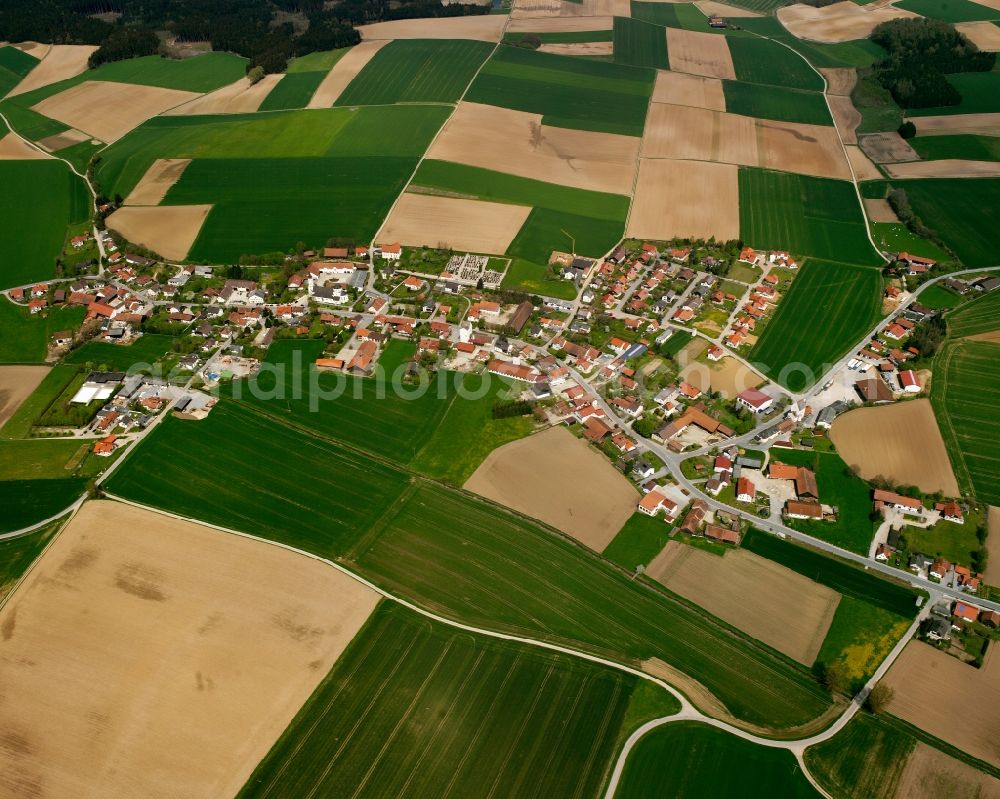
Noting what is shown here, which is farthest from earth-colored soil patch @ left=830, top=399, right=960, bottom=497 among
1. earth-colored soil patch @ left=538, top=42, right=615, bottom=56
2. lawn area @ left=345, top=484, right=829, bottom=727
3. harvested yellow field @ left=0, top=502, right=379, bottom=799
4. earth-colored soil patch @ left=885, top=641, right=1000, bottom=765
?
earth-colored soil patch @ left=538, top=42, right=615, bottom=56

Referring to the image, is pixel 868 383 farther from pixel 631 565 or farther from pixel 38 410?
pixel 38 410

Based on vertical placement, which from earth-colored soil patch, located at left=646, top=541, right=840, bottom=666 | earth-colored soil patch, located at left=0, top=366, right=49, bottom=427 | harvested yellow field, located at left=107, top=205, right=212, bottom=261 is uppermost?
harvested yellow field, located at left=107, top=205, right=212, bottom=261

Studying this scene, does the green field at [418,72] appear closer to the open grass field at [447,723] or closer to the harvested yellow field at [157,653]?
the harvested yellow field at [157,653]

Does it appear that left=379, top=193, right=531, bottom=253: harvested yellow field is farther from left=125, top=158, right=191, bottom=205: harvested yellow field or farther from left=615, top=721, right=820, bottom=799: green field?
left=615, top=721, right=820, bottom=799: green field

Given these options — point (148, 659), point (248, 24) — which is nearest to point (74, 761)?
point (148, 659)

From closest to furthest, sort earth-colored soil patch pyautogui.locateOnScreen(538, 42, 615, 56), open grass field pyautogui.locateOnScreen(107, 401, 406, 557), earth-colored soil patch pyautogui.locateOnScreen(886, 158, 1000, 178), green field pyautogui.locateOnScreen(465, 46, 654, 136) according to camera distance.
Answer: open grass field pyautogui.locateOnScreen(107, 401, 406, 557), earth-colored soil patch pyautogui.locateOnScreen(886, 158, 1000, 178), green field pyautogui.locateOnScreen(465, 46, 654, 136), earth-colored soil patch pyautogui.locateOnScreen(538, 42, 615, 56)

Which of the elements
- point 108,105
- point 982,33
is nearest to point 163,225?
point 108,105
